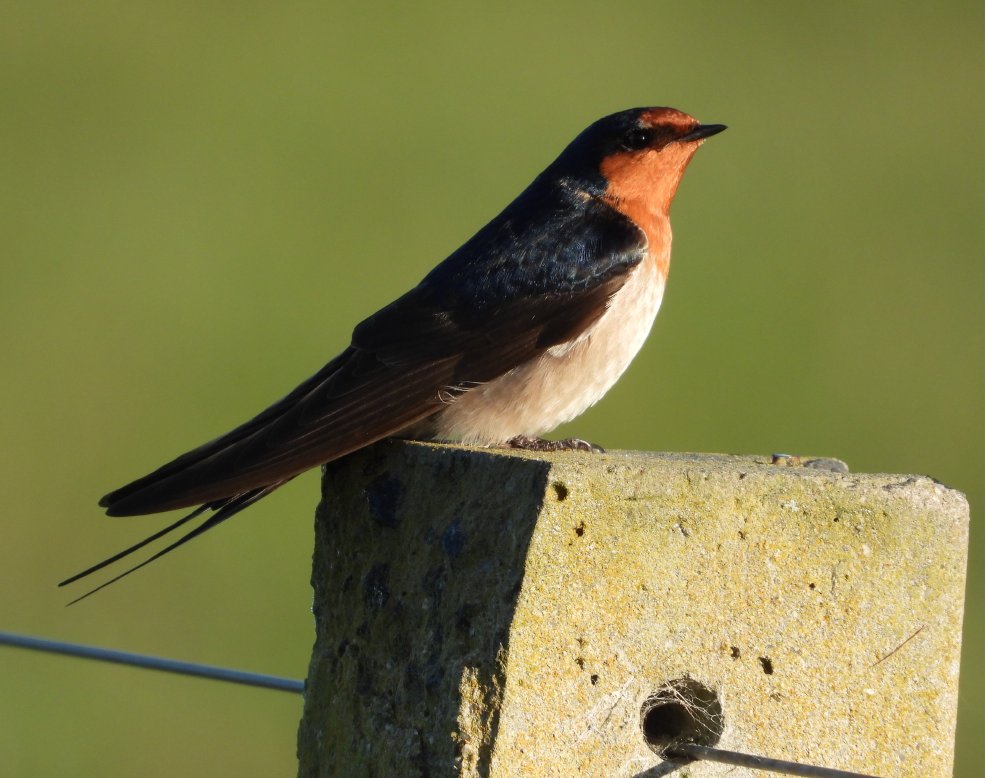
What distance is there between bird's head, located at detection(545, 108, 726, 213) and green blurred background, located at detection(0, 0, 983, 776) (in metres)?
3.60

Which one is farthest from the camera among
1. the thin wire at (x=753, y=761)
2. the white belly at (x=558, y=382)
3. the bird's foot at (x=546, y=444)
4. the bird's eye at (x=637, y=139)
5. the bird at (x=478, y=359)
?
the bird's eye at (x=637, y=139)

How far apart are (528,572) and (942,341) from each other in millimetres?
9055

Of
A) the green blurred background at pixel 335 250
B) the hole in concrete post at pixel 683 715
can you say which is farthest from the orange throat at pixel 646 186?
the green blurred background at pixel 335 250

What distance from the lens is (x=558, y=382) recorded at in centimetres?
360

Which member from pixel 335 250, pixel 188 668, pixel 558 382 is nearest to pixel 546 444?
pixel 558 382

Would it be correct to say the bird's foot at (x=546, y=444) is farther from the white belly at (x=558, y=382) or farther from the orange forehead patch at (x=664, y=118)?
the orange forehead patch at (x=664, y=118)

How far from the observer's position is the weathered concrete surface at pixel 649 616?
2.18 meters

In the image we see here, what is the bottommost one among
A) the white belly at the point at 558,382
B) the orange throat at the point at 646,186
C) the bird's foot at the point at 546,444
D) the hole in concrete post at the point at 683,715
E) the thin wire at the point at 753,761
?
the thin wire at the point at 753,761

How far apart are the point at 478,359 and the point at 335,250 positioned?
7540mm

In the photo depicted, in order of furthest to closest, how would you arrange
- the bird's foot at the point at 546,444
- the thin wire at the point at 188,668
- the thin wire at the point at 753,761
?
the bird's foot at the point at 546,444 → the thin wire at the point at 188,668 → the thin wire at the point at 753,761

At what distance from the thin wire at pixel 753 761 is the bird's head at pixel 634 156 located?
6.91ft

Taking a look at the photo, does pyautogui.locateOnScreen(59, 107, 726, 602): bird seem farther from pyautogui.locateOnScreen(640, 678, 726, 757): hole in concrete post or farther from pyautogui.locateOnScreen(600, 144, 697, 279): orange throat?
pyautogui.locateOnScreen(640, 678, 726, 757): hole in concrete post

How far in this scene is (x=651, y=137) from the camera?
167 inches

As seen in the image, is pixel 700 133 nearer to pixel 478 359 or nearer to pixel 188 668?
pixel 478 359
